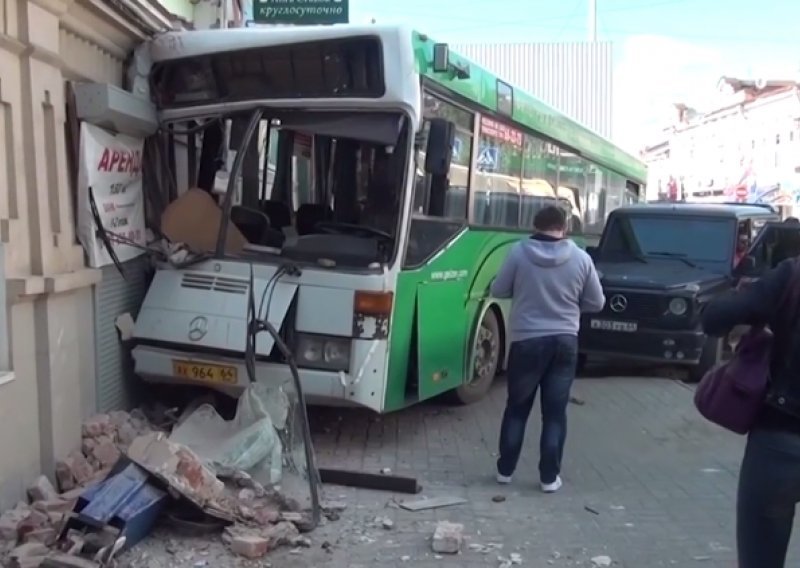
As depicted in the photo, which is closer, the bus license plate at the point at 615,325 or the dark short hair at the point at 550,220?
the dark short hair at the point at 550,220

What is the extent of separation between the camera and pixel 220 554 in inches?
A: 208

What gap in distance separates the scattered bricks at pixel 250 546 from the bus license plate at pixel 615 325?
6460mm

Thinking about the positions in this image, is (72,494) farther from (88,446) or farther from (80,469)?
(88,446)

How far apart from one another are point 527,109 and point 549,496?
15.7 feet

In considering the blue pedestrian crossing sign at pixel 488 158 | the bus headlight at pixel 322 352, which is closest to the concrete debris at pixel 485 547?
the bus headlight at pixel 322 352

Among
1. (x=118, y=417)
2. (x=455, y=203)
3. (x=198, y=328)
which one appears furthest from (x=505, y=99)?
(x=118, y=417)

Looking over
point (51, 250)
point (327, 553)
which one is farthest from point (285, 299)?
point (327, 553)

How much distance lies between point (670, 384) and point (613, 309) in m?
1.01

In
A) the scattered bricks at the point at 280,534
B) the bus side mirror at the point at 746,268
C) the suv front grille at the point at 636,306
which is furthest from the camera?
the bus side mirror at the point at 746,268

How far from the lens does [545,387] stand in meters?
6.64

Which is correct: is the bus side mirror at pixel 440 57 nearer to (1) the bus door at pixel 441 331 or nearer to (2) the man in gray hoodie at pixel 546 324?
(2) the man in gray hoodie at pixel 546 324

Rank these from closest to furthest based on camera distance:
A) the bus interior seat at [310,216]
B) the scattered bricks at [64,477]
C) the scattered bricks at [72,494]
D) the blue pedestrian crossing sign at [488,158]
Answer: the scattered bricks at [72,494] → the scattered bricks at [64,477] → the bus interior seat at [310,216] → the blue pedestrian crossing sign at [488,158]

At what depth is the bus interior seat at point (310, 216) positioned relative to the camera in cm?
→ 775

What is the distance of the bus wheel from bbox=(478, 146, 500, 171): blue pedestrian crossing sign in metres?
1.35
